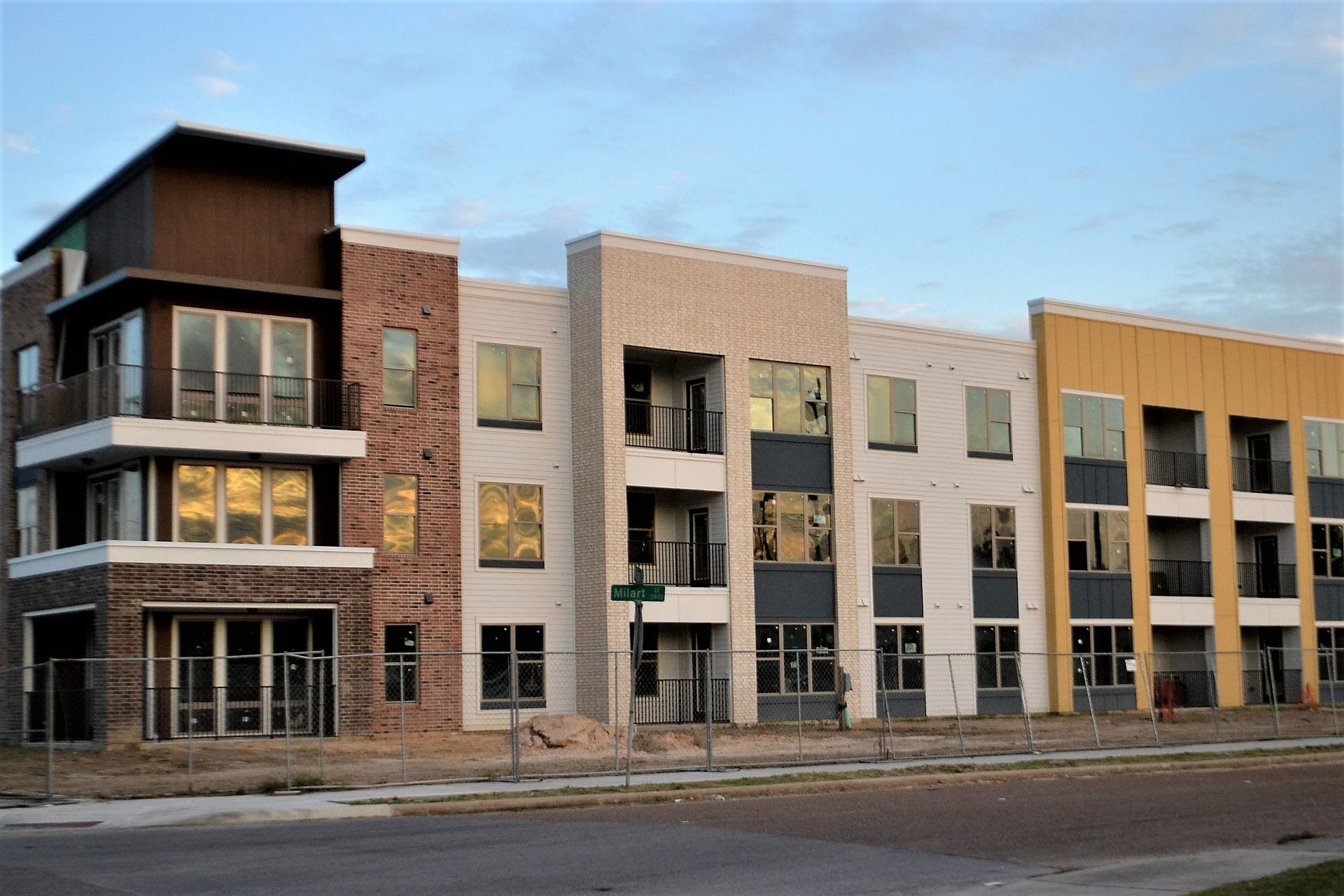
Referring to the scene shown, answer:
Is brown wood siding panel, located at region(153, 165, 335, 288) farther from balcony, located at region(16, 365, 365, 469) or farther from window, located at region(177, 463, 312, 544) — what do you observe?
window, located at region(177, 463, 312, 544)

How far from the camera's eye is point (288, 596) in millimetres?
35344

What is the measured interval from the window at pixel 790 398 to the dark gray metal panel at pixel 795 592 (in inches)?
143

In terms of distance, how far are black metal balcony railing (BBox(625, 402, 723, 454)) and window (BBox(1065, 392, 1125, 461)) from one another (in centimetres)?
1267

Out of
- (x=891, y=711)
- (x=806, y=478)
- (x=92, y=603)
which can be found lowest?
(x=891, y=711)

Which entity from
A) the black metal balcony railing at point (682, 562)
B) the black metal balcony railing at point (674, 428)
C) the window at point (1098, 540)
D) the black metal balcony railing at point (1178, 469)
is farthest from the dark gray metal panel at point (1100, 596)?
the black metal balcony railing at point (674, 428)

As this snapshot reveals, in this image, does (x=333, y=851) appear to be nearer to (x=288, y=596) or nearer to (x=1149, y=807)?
(x=1149, y=807)

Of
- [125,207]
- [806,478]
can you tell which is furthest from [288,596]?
[806,478]

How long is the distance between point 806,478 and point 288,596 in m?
14.6

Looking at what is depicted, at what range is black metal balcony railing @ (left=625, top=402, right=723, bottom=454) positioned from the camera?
42.3 m

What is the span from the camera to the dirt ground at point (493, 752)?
26.2 metres

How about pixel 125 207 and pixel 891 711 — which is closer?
pixel 125 207

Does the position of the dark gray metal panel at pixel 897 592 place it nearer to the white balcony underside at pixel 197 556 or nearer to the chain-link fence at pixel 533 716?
the chain-link fence at pixel 533 716

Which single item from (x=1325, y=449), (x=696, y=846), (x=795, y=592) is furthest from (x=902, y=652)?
(x=696, y=846)

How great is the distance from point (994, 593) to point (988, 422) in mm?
5005
